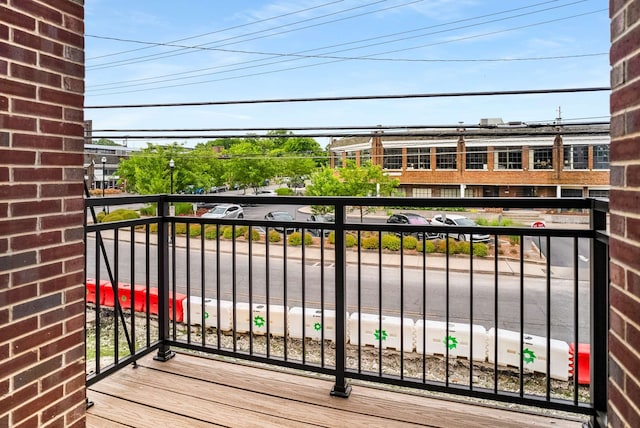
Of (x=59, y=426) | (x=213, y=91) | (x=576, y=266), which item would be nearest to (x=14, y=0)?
(x=59, y=426)

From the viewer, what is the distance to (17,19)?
45.1 inches

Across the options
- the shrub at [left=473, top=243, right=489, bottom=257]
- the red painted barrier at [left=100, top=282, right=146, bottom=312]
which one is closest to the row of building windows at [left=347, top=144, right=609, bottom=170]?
the red painted barrier at [left=100, top=282, right=146, bottom=312]

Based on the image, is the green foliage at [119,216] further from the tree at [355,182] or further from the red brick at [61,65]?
the tree at [355,182]

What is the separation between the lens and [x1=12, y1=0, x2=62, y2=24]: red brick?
3.80 ft

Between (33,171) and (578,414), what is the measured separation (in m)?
2.18

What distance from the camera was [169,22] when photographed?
59.7 feet

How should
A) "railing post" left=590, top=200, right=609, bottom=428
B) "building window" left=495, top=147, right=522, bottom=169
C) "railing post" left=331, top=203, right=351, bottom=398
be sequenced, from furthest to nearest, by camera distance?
"building window" left=495, top=147, right=522, bottom=169
"railing post" left=331, top=203, right=351, bottom=398
"railing post" left=590, top=200, right=609, bottom=428

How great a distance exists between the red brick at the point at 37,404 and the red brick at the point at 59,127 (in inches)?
31.4

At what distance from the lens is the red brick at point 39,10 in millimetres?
1158

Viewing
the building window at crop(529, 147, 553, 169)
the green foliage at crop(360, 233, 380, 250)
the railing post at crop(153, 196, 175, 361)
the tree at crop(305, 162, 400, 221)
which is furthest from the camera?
the building window at crop(529, 147, 553, 169)

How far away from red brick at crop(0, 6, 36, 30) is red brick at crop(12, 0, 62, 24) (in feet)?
0.06

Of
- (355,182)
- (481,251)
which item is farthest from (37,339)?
(355,182)

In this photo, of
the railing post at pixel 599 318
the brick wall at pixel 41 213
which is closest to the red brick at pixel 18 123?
the brick wall at pixel 41 213

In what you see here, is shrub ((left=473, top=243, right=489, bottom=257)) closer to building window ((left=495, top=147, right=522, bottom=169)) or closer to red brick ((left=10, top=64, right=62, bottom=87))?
red brick ((left=10, top=64, right=62, bottom=87))
